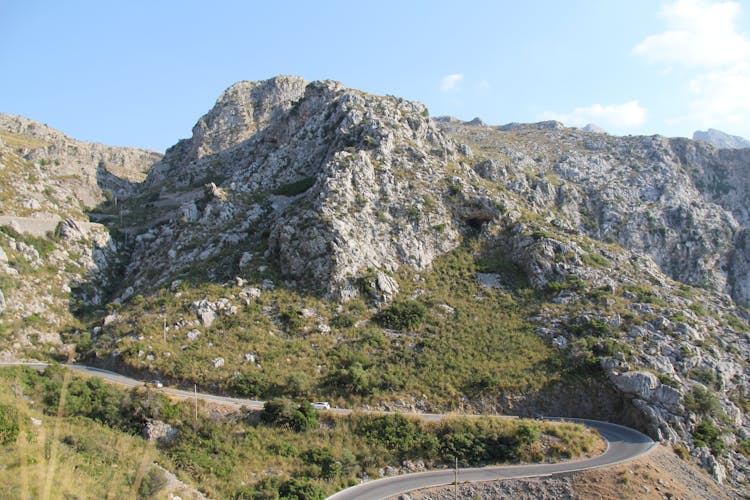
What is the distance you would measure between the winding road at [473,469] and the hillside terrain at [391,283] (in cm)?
159

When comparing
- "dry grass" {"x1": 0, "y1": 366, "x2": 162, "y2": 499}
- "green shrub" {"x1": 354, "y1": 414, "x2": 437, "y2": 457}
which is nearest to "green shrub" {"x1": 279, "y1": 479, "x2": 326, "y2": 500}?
"green shrub" {"x1": 354, "y1": 414, "x2": 437, "y2": 457}

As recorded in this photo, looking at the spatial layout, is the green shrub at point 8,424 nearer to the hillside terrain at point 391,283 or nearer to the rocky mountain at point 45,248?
the hillside terrain at point 391,283

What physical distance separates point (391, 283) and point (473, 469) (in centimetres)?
2265

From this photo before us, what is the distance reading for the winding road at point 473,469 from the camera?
2716cm

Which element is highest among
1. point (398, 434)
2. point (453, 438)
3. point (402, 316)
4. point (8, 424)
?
point (402, 316)

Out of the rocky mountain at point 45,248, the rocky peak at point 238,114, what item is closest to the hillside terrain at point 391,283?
the rocky mountain at point 45,248

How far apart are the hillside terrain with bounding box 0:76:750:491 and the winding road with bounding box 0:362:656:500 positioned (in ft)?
5.21

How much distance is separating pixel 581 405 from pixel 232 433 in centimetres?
2686

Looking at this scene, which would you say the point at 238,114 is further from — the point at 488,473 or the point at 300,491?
the point at 488,473

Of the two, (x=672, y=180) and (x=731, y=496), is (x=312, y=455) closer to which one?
(x=731, y=496)

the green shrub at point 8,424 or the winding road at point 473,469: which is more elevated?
the green shrub at point 8,424

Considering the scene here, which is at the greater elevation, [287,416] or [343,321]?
[343,321]

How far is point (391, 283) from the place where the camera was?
49594mm

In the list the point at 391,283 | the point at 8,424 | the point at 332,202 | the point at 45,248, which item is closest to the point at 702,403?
the point at 391,283
